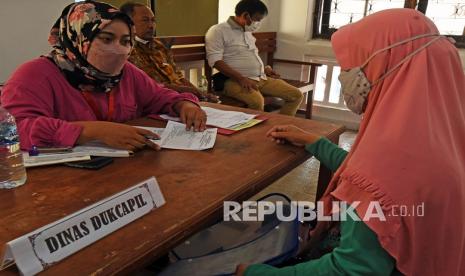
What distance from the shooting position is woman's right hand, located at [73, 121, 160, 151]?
3.58ft

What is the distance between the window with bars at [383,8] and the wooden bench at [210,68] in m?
0.45

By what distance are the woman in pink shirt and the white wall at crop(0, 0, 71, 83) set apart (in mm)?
562

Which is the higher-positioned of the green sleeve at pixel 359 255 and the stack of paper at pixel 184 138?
the stack of paper at pixel 184 138

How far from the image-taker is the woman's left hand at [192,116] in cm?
137

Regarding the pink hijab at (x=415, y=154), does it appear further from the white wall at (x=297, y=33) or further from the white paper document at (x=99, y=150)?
the white wall at (x=297, y=33)

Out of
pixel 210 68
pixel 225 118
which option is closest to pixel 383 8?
pixel 210 68

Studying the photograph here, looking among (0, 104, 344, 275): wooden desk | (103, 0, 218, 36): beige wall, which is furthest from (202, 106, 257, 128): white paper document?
(103, 0, 218, 36): beige wall

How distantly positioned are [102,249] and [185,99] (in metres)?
0.93

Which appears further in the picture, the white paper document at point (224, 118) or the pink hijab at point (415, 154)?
the white paper document at point (224, 118)

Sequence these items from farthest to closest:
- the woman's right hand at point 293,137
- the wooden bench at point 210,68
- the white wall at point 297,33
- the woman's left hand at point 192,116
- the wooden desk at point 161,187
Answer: the white wall at point 297,33, the wooden bench at point 210,68, the woman's left hand at point 192,116, the woman's right hand at point 293,137, the wooden desk at point 161,187

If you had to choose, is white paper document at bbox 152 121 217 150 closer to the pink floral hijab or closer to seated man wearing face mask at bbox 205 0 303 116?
the pink floral hijab

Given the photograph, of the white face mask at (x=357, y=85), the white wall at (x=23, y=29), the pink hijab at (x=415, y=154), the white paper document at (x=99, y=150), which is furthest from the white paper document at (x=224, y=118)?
the white wall at (x=23, y=29)

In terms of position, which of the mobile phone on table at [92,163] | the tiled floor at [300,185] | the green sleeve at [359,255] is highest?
the mobile phone on table at [92,163]

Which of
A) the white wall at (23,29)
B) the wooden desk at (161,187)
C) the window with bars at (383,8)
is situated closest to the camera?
the wooden desk at (161,187)
